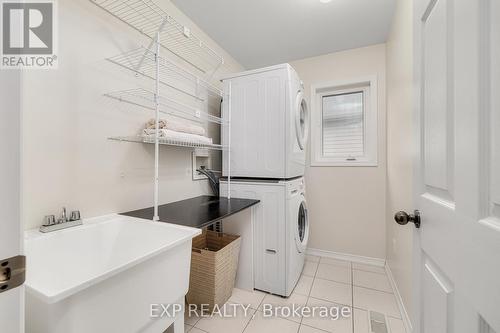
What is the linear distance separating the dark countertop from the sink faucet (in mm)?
295

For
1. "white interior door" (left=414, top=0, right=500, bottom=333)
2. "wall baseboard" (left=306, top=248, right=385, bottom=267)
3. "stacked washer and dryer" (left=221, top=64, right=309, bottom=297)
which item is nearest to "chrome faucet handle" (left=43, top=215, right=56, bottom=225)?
"stacked washer and dryer" (left=221, top=64, right=309, bottom=297)

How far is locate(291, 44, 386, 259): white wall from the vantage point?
2453 mm

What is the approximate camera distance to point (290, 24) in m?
2.08

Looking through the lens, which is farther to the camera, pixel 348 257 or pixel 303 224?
pixel 348 257

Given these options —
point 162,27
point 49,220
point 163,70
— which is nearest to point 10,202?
point 49,220

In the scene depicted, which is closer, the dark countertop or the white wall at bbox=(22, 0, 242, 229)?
the white wall at bbox=(22, 0, 242, 229)

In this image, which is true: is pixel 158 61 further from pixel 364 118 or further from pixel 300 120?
pixel 364 118

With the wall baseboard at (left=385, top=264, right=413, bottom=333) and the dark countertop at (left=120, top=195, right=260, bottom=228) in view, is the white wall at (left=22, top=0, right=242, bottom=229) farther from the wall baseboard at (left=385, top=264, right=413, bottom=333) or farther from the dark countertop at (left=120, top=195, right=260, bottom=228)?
the wall baseboard at (left=385, top=264, right=413, bottom=333)

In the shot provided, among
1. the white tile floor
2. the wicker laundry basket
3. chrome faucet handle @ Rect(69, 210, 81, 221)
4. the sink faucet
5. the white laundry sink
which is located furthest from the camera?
the wicker laundry basket

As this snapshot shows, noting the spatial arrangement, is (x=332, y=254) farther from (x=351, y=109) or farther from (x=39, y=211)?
(x=39, y=211)

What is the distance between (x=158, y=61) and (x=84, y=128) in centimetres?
58

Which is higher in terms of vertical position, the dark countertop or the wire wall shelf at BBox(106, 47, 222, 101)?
the wire wall shelf at BBox(106, 47, 222, 101)

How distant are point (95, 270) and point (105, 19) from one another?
1482mm

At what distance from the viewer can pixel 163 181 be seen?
1743 millimetres
